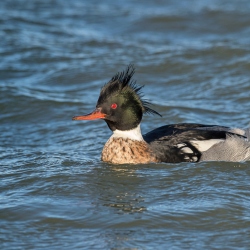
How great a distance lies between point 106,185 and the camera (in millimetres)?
8992

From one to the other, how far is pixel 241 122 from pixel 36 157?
3852 millimetres

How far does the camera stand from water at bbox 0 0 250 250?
299 inches

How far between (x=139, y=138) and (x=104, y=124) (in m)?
2.70

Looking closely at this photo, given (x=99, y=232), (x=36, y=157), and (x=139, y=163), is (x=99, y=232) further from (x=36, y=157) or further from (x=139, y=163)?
(x=36, y=157)

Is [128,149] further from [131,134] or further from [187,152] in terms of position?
[187,152]

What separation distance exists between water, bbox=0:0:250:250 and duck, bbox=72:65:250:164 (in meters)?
0.19

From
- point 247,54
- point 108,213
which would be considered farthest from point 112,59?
point 108,213

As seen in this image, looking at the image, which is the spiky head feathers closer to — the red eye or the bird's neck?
the red eye

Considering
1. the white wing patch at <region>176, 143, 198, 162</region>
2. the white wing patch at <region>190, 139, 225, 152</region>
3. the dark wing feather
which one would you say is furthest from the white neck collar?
the white wing patch at <region>190, 139, 225, 152</region>

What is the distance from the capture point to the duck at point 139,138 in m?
9.60

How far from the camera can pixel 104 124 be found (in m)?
12.5

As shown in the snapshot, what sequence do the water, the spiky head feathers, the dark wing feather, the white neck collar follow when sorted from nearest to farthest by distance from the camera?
the water, the spiky head feathers, the dark wing feather, the white neck collar

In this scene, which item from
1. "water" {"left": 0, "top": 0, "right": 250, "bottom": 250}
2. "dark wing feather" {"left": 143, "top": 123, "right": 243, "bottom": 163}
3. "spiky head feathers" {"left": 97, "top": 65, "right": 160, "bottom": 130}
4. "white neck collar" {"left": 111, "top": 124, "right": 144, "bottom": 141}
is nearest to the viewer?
"water" {"left": 0, "top": 0, "right": 250, "bottom": 250}

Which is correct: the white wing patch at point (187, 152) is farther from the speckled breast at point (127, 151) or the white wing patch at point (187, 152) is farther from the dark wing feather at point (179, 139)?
the speckled breast at point (127, 151)
